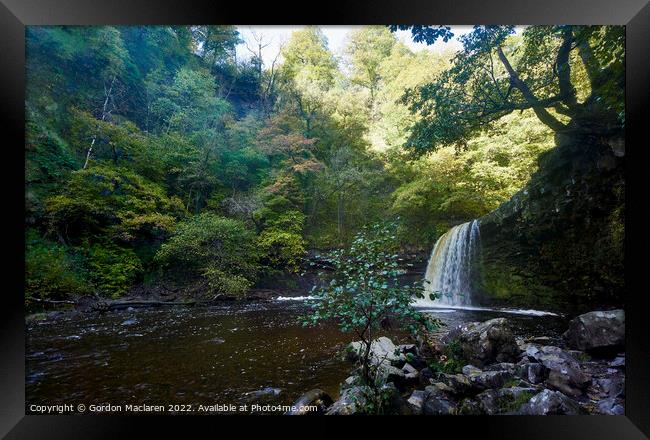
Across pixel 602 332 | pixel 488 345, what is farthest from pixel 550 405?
pixel 602 332

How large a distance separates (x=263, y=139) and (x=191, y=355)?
2.44 m

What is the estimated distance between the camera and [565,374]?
6.81 feet

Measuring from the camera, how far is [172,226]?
2.95 meters

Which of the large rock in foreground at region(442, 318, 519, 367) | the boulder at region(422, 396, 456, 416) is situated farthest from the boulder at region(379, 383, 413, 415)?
the large rock in foreground at region(442, 318, 519, 367)

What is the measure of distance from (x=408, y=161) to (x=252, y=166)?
6.12 feet

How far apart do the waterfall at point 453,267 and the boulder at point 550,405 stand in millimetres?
1254

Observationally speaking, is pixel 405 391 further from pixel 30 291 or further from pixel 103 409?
pixel 30 291

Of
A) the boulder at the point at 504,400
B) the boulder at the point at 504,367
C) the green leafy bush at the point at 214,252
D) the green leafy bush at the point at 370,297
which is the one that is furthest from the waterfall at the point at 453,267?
the green leafy bush at the point at 214,252

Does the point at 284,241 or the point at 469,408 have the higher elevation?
the point at 284,241

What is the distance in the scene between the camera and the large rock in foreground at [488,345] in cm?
236

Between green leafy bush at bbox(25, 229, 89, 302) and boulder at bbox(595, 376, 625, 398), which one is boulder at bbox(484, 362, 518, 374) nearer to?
boulder at bbox(595, 376, 625, 398)

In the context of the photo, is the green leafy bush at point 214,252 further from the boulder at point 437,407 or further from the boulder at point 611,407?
the boulder at point 611,407

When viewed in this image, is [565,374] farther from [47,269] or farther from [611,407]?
[47,269]
